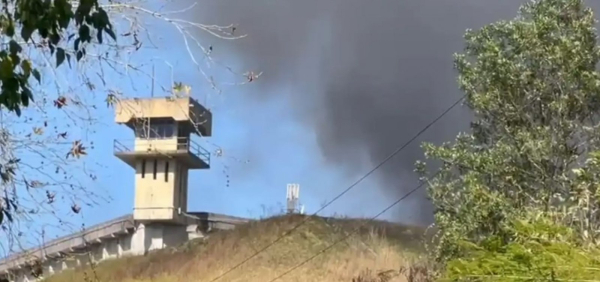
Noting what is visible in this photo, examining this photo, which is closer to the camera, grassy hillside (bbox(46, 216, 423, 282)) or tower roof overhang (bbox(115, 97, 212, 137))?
tower roof overhang (bbox(115, 97, 212, 137))

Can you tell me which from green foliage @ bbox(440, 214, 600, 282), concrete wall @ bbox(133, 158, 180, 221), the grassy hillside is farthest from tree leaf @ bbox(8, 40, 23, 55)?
concrete wall @ bbox(133, 158, 180, 221)

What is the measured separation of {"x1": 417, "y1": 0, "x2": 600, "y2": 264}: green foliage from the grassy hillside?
986 cm

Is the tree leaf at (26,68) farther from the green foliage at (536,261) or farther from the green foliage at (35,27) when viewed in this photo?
the green foliage at (536,261)

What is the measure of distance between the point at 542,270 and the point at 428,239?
9.25m

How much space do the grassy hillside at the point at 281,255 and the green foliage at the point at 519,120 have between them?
9.86 meters

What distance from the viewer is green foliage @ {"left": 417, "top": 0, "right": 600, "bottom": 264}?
38.3ft

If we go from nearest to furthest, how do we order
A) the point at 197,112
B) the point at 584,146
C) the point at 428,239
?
1. the point at 197,112
2. the point at 584,146
3. the point at 428,239

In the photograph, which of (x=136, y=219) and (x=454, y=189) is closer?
(x=454, y=189)

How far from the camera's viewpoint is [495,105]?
12391 mm

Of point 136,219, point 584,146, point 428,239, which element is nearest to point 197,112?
point 584,146

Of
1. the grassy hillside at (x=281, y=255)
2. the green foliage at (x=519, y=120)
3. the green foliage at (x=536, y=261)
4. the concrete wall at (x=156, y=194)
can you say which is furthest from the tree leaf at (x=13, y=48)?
the concrete wall at (x=156, y=194)

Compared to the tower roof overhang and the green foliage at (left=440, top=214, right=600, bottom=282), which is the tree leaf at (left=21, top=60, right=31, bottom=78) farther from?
the green foliage at (left=440, top=214, right=600, bottom=282)

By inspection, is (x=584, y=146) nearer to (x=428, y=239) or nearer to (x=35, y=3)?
(x=428, y=239)

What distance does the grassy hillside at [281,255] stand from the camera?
25.7 meters
